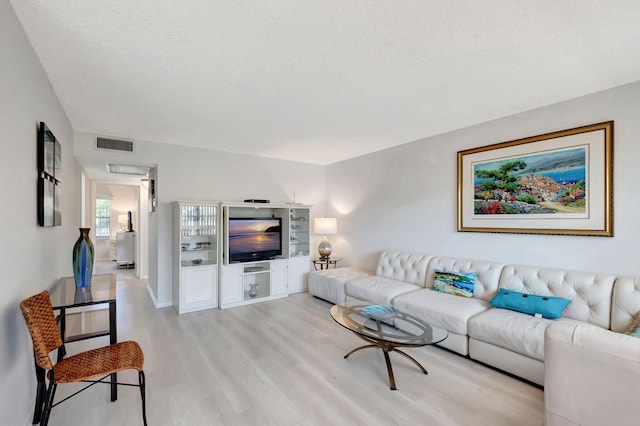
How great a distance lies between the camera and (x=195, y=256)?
4270 millimetres

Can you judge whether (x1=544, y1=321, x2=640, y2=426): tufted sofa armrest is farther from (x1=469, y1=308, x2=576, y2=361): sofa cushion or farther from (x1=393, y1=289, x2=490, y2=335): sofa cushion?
(x1=393, y1=289, x2=490, y2=335): sofa cushion

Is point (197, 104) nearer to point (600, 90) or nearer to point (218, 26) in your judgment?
point (218, 26)

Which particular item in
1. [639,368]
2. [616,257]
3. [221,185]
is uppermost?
[221,185]

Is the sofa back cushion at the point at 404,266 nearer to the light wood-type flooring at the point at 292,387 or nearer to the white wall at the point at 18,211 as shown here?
the light wood-type flooring at the point at 292,387

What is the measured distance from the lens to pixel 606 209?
2.54m

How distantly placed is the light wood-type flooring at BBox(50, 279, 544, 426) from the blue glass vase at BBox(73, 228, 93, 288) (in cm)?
83

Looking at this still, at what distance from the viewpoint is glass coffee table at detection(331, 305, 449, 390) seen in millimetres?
2264

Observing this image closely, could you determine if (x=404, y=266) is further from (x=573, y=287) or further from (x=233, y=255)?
(x=233, y=255)

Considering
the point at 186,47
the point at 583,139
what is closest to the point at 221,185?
the point at 186,47

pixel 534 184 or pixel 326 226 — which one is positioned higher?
pixel 534 184

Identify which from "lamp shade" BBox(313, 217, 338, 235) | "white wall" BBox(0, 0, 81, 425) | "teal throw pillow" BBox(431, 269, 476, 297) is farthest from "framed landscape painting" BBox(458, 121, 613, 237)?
"white wall" BBox(0, 0, 81, 425)

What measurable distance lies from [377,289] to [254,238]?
2.14m

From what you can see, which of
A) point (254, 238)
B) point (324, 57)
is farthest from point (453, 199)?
point (254, 238)

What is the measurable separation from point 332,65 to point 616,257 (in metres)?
2.90
